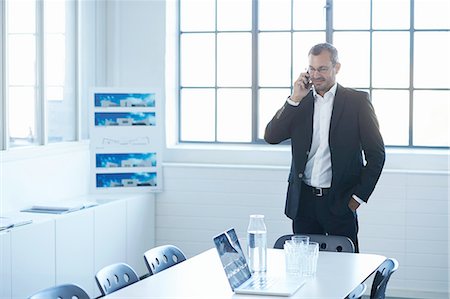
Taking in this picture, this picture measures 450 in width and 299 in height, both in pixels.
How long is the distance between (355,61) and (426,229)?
1830 mm

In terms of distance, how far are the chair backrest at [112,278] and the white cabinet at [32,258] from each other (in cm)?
143

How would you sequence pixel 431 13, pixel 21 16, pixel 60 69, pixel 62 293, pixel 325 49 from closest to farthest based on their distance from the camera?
pixel 62 293 → pixel 325 49 → pixel 21 16 → pixel 60 69 → pixel 431 13

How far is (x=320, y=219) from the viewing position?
5625 millimetres

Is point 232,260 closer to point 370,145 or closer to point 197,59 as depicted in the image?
point 370,145

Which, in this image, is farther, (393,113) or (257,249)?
(393,113)

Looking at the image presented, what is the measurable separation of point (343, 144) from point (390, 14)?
2.98m

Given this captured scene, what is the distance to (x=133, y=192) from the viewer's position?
797 cm

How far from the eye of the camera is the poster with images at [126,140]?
7812 mm

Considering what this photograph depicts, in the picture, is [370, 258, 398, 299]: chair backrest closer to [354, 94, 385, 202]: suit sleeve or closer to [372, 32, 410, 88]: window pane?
[354, 94, 385, 202]: suit sleeve

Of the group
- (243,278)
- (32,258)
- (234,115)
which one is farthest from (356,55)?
(243,278)

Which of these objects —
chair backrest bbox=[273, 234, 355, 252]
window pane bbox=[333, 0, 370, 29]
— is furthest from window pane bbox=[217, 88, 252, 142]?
chair backrest bbox=[273, 234, 355, 252]

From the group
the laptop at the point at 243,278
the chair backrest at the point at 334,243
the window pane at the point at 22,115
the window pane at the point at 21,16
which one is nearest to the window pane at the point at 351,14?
the window pane at the point at 21,16

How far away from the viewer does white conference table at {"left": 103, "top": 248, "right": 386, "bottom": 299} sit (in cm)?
393

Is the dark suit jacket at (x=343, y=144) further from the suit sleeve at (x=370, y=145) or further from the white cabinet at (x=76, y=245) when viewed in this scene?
the white cabinet at (x=76, y=245)
